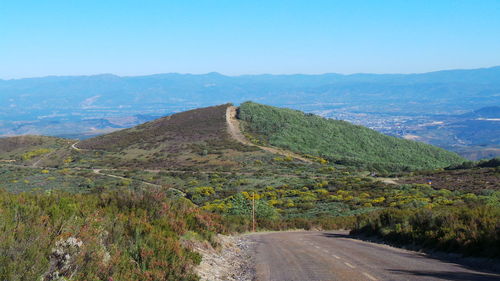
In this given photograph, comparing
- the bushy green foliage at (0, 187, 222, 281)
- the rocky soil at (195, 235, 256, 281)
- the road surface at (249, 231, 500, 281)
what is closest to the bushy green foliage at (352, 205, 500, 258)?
the road surface at (249, 231, 500, 281)

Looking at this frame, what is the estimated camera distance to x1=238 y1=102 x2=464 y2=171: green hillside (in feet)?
257

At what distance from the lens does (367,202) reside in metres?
35.2

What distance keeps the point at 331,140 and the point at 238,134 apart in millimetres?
18078

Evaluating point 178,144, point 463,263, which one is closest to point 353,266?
point 463,263

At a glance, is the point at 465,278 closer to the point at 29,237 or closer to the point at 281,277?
the point at 281,277

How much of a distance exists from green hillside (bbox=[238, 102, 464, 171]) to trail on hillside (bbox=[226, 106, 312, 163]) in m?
1.86

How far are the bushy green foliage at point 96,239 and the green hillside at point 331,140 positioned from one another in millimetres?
58089

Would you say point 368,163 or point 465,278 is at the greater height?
point 465,278

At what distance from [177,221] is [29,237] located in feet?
20.8

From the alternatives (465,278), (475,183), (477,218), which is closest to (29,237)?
(465,278)

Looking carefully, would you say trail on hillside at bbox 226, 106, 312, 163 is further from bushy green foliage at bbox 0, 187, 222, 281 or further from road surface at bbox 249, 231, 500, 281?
bushy green foliage at bbox 0, 187, 222, 281

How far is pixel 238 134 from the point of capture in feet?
267

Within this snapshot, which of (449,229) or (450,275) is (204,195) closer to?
(449,229)

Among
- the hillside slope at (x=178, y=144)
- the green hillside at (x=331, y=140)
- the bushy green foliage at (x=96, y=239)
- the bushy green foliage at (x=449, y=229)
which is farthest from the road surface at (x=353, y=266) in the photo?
the green hillside at (x=331, y=140)
